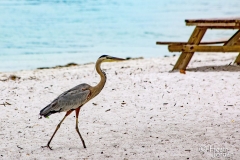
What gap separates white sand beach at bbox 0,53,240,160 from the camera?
6.05 meters

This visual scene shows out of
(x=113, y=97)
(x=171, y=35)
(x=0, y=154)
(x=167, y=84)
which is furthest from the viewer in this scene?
(x=171, y=35)

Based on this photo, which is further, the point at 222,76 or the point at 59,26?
the point at 59,26

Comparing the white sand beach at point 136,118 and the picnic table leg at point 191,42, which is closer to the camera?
the white sand beach at point 136,118

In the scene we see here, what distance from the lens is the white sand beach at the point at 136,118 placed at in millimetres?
6047

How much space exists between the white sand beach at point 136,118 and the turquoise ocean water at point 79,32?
6.11 metres

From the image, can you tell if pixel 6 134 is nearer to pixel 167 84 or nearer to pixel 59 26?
pixel 167 84

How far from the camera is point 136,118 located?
7469mm

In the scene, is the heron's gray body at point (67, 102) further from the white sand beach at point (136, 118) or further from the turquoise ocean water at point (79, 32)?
the turquoise ocean water at point (79, 32)

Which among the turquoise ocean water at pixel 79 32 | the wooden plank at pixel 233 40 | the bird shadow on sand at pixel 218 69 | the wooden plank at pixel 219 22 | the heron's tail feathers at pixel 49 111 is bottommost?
the heron's tail feathers at pixel 49 111

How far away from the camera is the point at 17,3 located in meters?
40.8

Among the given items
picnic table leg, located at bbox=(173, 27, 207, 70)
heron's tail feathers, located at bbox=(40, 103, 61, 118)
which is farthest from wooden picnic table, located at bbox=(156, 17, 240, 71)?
heron's tail feathers, located at bbox=(40, 103, 61, 118)

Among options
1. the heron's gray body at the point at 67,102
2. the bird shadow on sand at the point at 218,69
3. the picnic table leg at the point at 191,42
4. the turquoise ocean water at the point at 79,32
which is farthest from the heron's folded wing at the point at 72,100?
the turquoise ocean water at the point at 79,32

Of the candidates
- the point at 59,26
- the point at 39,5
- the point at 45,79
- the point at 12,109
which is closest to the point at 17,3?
the point at 39,5

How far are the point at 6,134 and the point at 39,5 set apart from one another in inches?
1342
